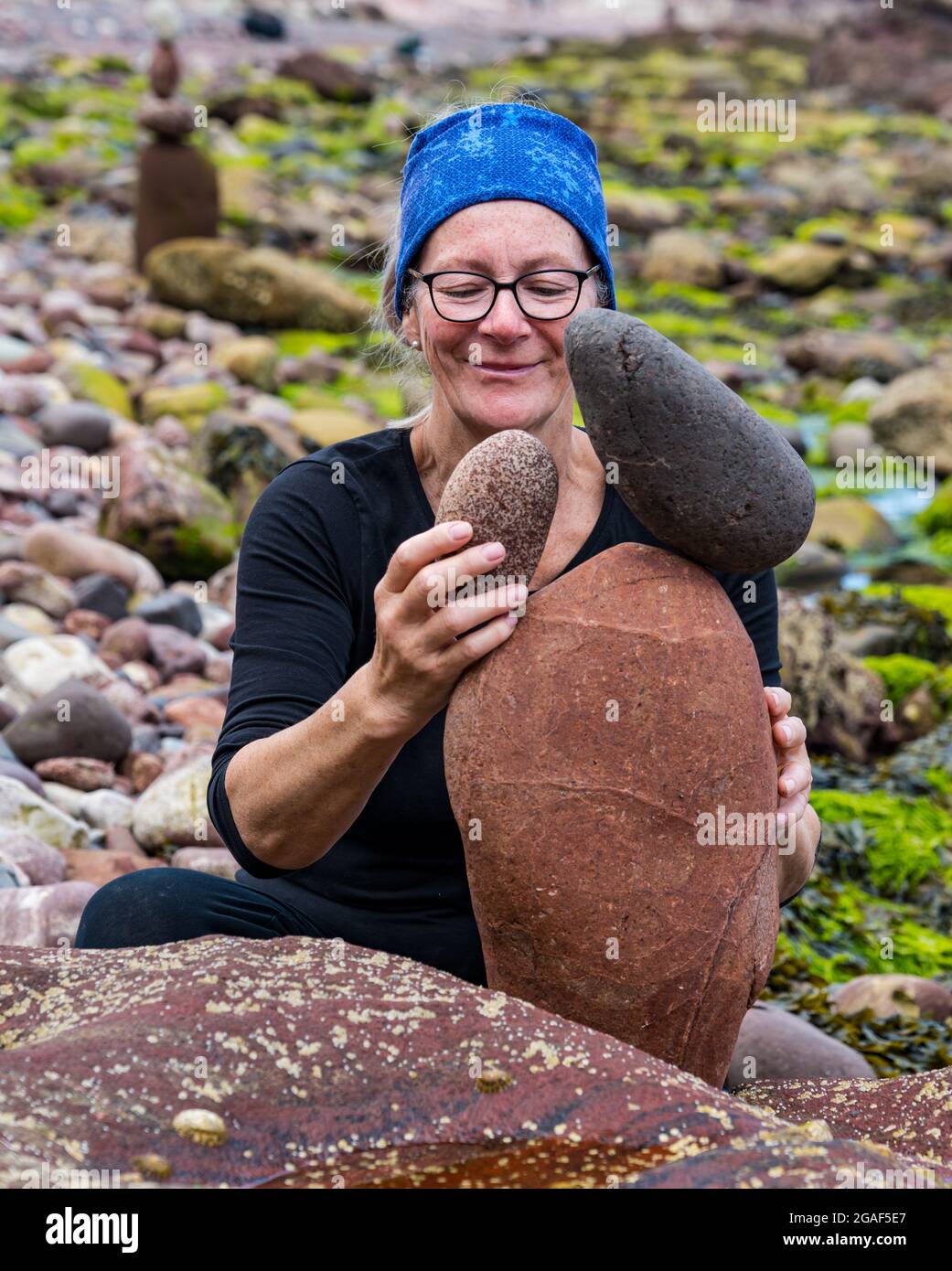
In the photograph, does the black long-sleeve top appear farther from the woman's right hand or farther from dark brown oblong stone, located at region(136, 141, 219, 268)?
dark brown oblong stone, located at region(136, 141, 219, 268)

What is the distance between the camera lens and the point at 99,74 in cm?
3080

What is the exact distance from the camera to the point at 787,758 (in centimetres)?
323

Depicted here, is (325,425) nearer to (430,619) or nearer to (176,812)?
(176,812)

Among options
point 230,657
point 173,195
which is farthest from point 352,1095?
point 173,195

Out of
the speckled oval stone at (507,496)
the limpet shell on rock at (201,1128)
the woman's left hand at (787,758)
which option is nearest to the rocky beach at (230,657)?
the limpet shell on rock at (201,1128)

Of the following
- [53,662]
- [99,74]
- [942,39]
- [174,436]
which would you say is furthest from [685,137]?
[53,662]

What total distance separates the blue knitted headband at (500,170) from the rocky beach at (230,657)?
0.58 metres

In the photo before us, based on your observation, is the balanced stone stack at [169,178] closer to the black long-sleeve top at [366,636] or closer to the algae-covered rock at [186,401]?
the algae-covered rock at [186,401]

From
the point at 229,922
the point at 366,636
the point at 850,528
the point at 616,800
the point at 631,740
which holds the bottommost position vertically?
the point at 229,922

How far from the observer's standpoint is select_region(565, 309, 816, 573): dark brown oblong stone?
289 cm

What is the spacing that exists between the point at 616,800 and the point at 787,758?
0.51 m

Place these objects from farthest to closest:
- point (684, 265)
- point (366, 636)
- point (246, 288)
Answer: point (684, 265), point (246, 288), point (366, 636)
